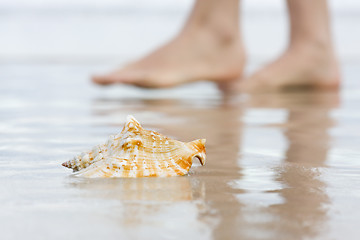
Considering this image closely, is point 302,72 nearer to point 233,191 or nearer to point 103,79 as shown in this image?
point 103,79

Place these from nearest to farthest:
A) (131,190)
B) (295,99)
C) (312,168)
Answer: (131,190), (312,168), (295,99)

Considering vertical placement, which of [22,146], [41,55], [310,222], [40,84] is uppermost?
[41,55]

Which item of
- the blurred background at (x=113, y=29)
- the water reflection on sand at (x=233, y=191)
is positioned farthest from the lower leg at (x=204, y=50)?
the blurred background at (x=113, y=29)

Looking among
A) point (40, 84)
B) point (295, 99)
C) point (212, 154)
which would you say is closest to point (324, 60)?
point (295, 99)

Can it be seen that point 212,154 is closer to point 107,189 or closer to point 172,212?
point 107,189

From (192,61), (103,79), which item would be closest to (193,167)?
(103,79)

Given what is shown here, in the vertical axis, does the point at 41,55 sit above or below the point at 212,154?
above
